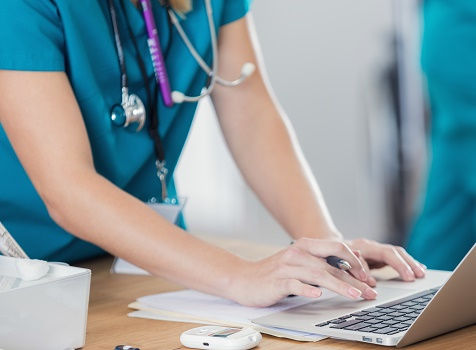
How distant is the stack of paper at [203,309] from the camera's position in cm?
117

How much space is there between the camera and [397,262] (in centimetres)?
135

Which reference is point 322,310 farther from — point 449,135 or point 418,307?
point 449,135

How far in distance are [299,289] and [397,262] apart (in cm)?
23

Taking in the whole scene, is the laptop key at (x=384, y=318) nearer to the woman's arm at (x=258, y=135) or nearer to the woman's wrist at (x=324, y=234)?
the woman's wrist at (x=324, y=234)

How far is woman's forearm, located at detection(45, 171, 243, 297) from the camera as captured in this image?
1.28m

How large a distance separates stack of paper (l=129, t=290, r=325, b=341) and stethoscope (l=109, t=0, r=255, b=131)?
1.04 feet

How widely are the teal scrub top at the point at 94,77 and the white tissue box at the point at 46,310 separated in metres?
0.35

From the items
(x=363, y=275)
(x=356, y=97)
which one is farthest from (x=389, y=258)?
(x=356, y=97)

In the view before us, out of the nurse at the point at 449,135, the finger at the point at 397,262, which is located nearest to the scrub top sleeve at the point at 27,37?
the finger at the point at 397,262

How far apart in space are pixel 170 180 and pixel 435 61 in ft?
5.52

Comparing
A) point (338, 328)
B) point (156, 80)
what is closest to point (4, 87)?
point (156, 80)

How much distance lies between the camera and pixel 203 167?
12.9 feet

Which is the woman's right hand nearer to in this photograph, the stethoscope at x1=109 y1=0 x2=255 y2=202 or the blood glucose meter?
the blood glucose meter

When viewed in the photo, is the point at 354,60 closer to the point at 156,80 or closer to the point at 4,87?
the point at 156,80
